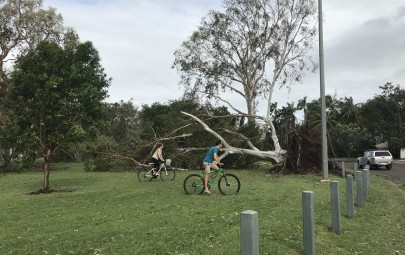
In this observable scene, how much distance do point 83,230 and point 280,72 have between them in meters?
33.7

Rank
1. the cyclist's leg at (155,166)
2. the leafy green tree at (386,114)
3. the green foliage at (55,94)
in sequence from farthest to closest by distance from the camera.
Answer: the leafy green tree at (386,114)
the cyclist's leg at (155,166)
the green foliage at (55,94)

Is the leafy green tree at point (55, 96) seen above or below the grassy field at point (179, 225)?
above

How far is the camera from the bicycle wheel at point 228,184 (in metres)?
12.7

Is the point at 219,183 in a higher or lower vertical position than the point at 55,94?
lower

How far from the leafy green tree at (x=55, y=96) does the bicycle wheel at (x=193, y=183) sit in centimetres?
468

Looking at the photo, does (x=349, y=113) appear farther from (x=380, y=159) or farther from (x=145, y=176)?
(x=145, y=176)

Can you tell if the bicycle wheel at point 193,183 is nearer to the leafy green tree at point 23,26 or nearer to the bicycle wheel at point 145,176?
the bicycle wheel at point 145,176

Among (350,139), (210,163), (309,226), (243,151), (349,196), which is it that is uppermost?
(350,139)

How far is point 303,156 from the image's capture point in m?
23.2

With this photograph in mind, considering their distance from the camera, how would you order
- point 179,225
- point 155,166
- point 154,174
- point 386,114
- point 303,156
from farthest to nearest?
point 386,114 < point 303,156 < point 155,166 < point 154,174 < point 179,225

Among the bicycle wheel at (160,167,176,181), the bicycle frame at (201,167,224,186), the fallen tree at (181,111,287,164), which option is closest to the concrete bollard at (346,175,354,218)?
the bicycle frame at (201,167,224,186)

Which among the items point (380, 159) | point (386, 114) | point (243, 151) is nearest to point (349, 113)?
point (386, 114)

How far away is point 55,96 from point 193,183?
6078 millimetres

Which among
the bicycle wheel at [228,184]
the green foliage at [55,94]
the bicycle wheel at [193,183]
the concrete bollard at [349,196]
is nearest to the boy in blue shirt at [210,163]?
the bicycle wheel at [193,183]
